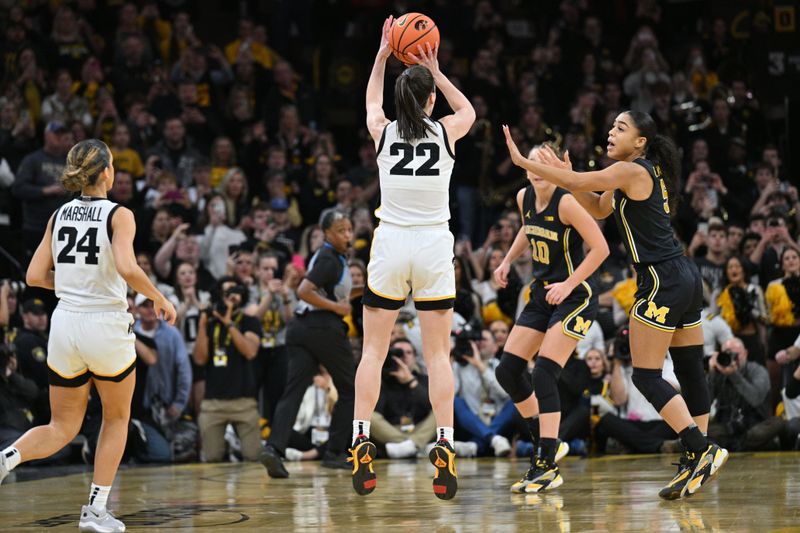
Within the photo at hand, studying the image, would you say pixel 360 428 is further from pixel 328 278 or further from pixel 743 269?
pixel 743 269

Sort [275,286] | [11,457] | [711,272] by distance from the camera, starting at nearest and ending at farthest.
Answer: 1. [11,457]
2. [275,286]
3. [711,272]

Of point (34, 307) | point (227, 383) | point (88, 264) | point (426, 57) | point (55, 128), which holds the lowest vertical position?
point (227, 383)

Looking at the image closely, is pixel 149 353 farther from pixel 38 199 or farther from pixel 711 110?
pixel 711 110

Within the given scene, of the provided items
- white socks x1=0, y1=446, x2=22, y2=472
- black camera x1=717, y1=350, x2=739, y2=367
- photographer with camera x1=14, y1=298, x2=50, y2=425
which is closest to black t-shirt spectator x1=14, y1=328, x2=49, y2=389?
photographer with camera x1=14, y1=298, x2=50, y2=425

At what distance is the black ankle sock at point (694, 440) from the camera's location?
24.3 ft

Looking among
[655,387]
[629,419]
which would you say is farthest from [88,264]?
[629,419]

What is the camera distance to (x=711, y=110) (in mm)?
16641

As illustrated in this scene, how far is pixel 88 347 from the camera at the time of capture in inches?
255

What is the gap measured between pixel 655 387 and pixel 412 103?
7.54 feet

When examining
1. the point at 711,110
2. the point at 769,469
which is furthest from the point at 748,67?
the point at 769,469

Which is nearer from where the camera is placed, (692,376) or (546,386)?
(692,376)

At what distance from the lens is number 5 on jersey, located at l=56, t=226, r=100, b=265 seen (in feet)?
21.4

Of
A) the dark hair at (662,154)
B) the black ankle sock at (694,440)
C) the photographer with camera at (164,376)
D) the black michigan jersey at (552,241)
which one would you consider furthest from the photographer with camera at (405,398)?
the dark hair at (662,154)

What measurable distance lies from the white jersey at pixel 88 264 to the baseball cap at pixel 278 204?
26.3 ft
